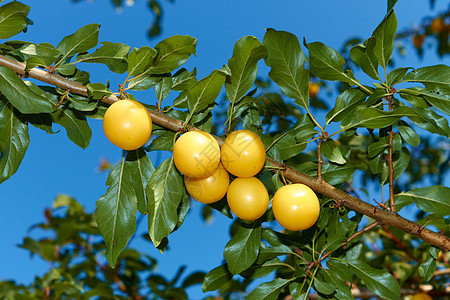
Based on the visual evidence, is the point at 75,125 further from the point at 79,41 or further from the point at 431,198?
the point at 431,198

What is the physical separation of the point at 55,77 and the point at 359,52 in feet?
3.35

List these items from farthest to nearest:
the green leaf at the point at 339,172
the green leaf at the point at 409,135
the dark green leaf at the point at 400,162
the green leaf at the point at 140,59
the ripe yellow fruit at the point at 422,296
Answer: the ripe yellow fruit at the point at 422,296, the dark green leaf at the point at 400,162, the green leaf at the point at 409,135, the green leaf at the point at 339,172, the green leaf at the point at 140,59

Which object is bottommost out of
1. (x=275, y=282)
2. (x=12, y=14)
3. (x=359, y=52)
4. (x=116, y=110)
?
(x=275, y=282)

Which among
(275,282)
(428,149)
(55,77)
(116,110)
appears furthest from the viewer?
(428,149)

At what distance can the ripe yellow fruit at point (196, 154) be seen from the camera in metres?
1.10

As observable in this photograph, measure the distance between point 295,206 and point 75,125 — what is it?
80cm

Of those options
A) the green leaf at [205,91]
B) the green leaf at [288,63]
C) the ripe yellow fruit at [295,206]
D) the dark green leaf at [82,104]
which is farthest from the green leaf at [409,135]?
the dark green leaf at [82,104]

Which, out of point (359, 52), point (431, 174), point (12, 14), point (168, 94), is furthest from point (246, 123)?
point (431, 174)

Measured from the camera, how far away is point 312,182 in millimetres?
1324

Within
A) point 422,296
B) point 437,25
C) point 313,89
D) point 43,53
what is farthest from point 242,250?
point 437,25

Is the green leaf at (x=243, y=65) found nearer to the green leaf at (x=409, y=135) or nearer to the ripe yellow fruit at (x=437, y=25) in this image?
the green leaf at (x=409, y=135)

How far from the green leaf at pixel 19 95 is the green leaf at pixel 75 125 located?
Result: 0.20 meters

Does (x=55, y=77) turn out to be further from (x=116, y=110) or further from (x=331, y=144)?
(x=331, y=144)

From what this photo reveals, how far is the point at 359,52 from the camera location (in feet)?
4.56
